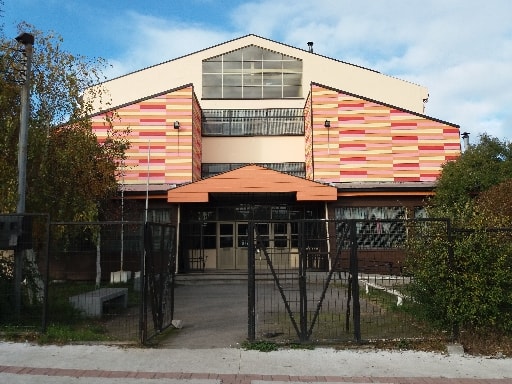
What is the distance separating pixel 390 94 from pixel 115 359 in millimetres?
27533

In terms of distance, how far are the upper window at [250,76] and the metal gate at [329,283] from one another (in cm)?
1977

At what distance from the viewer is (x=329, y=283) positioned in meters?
8.44

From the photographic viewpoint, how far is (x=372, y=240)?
427 inches

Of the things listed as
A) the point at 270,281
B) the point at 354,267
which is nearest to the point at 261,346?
the point at 354,267

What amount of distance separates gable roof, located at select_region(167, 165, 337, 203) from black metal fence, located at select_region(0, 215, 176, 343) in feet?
26.6

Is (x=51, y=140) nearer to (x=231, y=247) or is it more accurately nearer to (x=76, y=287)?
(x=76, y=287)

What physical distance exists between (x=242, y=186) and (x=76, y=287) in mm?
10393

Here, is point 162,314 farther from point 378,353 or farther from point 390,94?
point 390,94

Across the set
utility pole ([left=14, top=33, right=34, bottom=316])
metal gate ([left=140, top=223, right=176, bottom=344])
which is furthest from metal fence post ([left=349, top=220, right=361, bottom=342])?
utility pole ([left=14, top=33, right=34, bottom=316])

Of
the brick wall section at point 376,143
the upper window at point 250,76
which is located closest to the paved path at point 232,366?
the brick wall section at point 376,143

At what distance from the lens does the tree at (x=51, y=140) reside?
35.7 ft

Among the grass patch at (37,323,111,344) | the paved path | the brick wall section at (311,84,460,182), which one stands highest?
the brick wall section at (311,84,460,182)

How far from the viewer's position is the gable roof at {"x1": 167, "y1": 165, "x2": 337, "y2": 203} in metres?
20.6

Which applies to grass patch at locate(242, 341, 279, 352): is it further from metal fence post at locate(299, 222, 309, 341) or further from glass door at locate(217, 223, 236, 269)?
glass door at locate(217, 223, 236, 269)
